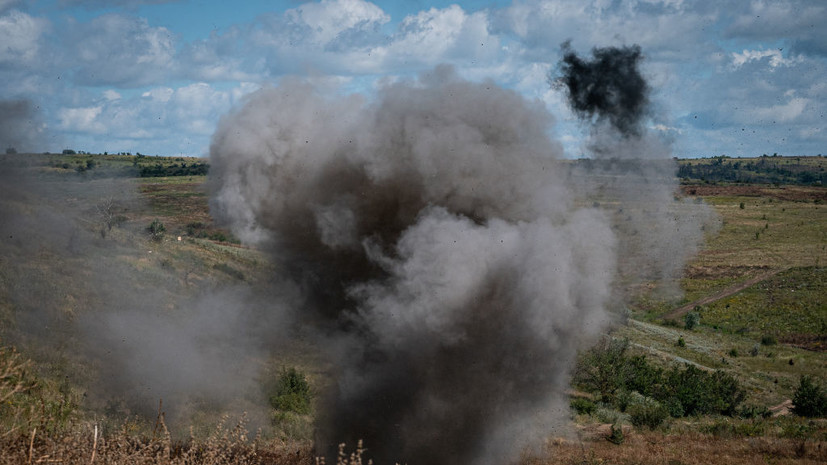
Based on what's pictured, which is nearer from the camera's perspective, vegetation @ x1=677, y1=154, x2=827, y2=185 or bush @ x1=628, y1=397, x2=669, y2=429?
bush @ x1=628, y1=397, x2=669, y2=429

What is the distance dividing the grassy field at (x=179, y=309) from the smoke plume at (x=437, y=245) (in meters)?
2.83

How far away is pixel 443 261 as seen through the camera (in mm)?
13359

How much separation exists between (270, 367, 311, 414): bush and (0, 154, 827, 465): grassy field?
509mm

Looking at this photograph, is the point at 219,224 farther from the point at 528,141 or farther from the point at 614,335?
the point at 614,335

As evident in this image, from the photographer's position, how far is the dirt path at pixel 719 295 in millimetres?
51844

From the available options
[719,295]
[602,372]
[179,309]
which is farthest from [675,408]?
[719,295]

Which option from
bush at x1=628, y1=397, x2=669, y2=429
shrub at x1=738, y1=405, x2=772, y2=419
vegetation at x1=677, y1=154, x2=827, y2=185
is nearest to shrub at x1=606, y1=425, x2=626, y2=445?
bush at x1=628, y1=397, x2=669, y2=429

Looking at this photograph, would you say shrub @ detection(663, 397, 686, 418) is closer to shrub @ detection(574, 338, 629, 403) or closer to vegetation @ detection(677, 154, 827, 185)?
shrub @ detection(574, 338, 629, 403)

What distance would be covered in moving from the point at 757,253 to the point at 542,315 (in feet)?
196

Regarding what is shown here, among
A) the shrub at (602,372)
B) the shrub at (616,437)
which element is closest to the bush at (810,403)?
the shrub at (602,372)

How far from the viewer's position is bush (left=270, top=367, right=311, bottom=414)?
1919 centimetres

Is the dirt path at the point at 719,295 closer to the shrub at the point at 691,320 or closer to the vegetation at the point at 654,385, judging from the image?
the shrub at the point at 691,320

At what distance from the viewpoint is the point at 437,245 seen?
13.5 meters

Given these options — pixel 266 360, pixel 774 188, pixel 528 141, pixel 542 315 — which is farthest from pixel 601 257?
pixel 774 188
